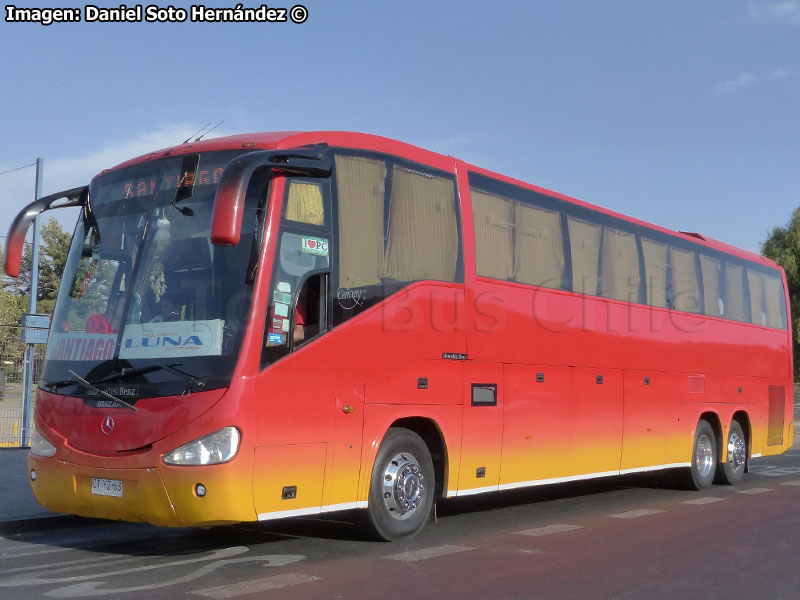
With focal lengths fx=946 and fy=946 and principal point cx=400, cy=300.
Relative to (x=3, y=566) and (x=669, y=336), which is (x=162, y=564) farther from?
(x=669, y=336)

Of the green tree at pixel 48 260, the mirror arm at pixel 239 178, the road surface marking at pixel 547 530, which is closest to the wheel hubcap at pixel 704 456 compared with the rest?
→ the road surface marking at pixel 547 530

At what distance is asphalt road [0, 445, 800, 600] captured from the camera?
267 inches

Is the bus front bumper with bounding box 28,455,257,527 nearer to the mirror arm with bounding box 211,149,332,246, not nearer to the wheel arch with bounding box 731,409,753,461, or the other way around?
the mirror arm with bounding box 211,149,332,246

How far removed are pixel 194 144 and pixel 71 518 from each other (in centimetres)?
425

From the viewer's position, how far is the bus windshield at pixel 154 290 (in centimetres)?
753

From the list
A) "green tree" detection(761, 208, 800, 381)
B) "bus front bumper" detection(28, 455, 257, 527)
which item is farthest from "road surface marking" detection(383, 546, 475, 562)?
"green tree" detection(761, 208, 800, 381)

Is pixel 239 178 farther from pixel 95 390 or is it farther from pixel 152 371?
pixel 95 390

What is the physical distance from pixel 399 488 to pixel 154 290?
292cm

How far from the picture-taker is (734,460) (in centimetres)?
1588

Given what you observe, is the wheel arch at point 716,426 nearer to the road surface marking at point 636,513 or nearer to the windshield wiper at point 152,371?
the road surface marking at point 636,513

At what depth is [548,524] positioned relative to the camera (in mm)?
10469

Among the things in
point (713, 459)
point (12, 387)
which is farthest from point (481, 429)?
point (12, 387)

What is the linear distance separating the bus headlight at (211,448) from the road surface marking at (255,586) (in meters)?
0.96

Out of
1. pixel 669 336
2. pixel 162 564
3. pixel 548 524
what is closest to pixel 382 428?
pixel 162 564
